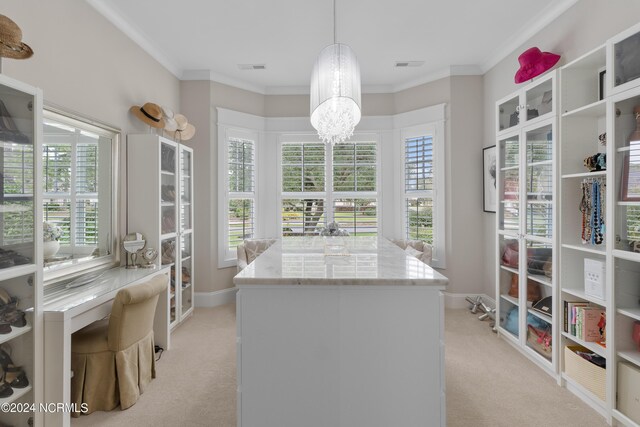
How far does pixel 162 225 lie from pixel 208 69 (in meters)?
2.17

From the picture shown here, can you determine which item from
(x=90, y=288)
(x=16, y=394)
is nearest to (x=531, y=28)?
(x=90, y=288)

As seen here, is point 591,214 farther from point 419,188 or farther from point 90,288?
point 90,288

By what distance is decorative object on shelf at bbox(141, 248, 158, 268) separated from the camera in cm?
290

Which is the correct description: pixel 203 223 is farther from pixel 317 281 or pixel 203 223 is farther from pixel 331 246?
pixel 317 281

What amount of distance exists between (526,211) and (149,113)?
3.59 metres

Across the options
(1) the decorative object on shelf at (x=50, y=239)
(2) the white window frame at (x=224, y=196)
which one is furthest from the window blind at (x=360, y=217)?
(1) the decorative object on shelf at (x=50, y=239)

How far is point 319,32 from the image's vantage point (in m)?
3.23

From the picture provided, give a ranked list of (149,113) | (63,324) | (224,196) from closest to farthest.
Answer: (63,324) < (149,113) < (224,196)

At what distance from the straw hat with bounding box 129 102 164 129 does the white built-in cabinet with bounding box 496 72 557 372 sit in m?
3.34

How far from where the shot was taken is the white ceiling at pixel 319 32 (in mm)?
2818

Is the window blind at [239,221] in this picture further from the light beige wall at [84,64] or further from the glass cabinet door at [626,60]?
the glass cabinet door at [626,60]

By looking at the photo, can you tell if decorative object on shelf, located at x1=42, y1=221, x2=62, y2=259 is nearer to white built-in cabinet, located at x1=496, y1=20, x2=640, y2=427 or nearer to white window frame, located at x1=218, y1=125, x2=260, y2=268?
white window frame, located at x1=218, y1=125, x2=260, y2=268

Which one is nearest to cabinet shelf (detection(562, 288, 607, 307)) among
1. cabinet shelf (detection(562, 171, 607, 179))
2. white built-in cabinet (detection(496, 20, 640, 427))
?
white built-in cabinet (detection(496, 20, 640, 427))

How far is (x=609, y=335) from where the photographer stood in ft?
6.41
